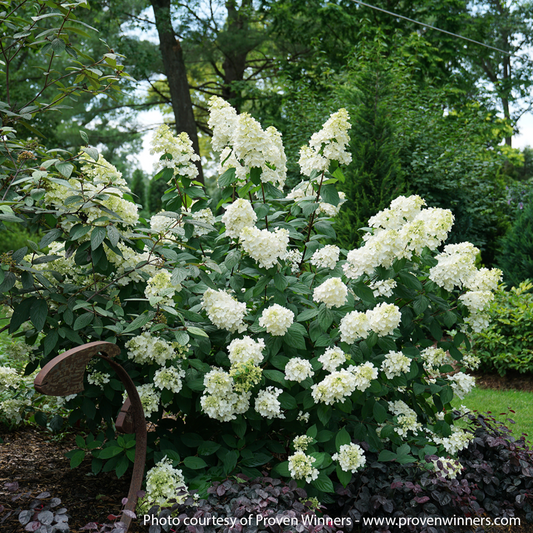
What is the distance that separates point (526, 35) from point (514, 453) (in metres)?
22.1

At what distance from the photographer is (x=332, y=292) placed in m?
2.24

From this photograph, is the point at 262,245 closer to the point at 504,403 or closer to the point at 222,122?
the point at 222,122

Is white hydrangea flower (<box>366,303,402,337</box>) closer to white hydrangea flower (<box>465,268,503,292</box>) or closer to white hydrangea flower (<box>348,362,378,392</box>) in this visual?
white hydrangea flower (<box>348,362,378,392</box>)

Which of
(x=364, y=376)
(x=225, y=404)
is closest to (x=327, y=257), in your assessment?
(x=364, y=376)

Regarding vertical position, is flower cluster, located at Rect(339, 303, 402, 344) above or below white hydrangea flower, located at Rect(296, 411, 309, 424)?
above

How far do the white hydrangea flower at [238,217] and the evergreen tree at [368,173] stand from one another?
371 centimetres

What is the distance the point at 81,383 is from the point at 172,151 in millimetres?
1369

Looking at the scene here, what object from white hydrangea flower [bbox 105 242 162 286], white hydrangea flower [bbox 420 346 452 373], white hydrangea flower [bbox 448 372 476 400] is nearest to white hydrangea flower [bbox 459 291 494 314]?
white hydrangea flower [bbox 420 346 452 373]

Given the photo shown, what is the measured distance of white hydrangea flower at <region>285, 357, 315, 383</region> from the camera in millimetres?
2246

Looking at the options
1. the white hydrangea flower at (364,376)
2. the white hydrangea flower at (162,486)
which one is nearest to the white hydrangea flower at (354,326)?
the white hydrangea flower at (364,376)

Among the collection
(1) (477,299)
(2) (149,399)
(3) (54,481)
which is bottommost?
(3) (54,481)

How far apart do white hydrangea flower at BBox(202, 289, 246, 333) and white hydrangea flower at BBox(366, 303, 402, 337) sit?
24.1 inches

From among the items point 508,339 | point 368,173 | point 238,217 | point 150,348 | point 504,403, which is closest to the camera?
point 150,348

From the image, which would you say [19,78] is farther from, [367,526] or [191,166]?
[367,526]
